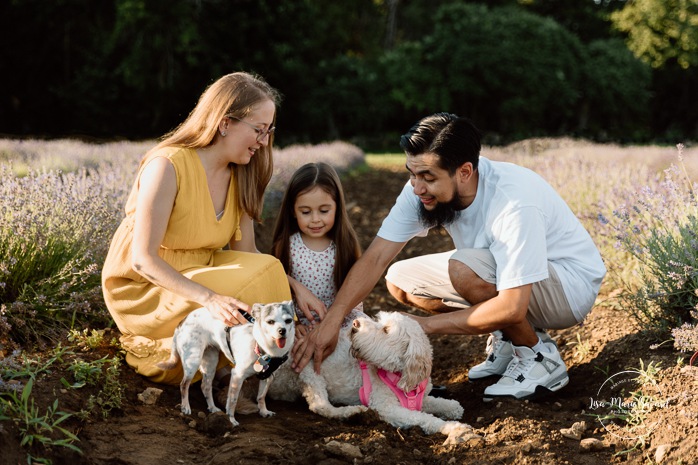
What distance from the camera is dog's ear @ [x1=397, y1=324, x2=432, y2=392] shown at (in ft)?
12.3

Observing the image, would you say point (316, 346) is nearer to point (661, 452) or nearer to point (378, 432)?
point (378, 432)

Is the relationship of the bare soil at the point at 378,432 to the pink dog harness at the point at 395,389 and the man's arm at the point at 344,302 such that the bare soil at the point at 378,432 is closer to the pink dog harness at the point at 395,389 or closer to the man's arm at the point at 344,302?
the pink dog harness at the point at 395,389

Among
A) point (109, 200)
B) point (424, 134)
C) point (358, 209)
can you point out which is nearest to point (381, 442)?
point (424, 134)

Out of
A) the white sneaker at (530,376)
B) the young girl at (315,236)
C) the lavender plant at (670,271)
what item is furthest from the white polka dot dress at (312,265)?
the lavender plant at (670,271)

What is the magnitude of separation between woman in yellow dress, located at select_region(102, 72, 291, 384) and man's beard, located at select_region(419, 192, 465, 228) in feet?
3.23

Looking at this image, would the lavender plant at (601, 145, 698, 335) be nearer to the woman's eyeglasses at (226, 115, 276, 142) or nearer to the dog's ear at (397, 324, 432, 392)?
the dog's ear at (397, 324, 432, 392)

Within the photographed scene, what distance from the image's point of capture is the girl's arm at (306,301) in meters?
4.33

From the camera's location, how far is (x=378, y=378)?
3992mm

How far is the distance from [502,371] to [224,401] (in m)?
1.88

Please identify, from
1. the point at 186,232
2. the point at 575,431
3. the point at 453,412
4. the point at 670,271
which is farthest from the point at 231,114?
the point at 670,271

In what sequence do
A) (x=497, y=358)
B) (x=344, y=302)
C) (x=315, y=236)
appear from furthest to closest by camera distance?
(x=315, y=236)
(x=497, y=358)
(x=344, y=302)

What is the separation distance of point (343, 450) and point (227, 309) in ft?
2.99

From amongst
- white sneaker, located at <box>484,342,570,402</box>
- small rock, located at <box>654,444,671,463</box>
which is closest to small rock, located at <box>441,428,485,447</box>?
white sneaker, located at <box>484,342,570,402</box>

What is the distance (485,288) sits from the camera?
165 inches
